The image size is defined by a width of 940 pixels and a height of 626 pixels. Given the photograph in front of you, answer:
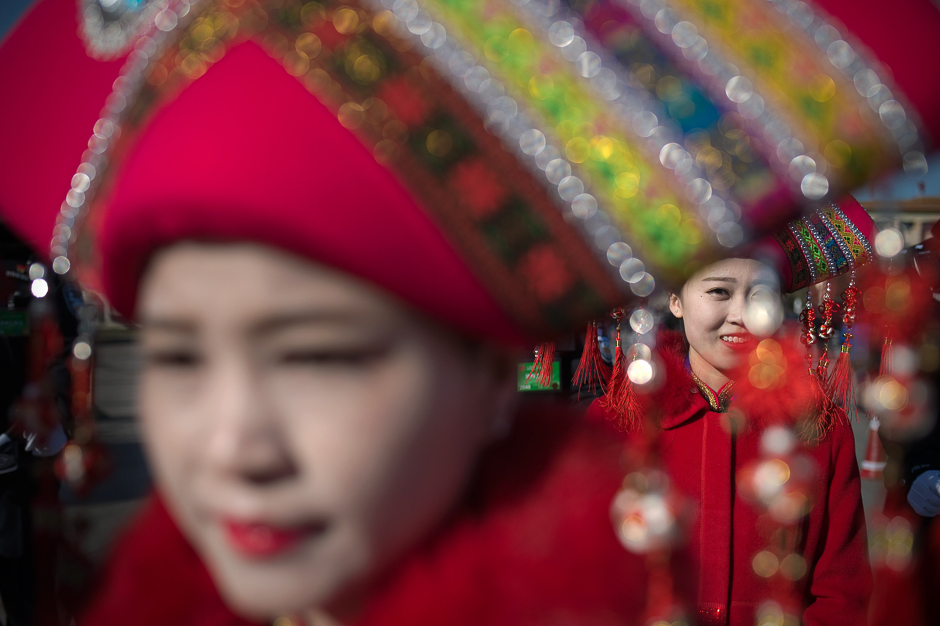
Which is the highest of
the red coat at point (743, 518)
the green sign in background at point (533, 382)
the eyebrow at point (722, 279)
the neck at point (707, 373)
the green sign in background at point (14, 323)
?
the eyebrow at point (722, 279)

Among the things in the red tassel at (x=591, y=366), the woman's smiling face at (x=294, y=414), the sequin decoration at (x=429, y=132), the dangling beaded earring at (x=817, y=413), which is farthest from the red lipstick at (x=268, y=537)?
the dangling beaded earring at (x=817, y=413)

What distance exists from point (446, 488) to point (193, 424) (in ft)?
0.69

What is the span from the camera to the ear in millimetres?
1553

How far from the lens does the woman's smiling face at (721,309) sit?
4.25 feet

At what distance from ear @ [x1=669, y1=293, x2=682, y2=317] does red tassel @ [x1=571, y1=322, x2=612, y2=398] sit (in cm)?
27

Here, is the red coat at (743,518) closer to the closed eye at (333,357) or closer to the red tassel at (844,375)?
the red tassel at (844,375)

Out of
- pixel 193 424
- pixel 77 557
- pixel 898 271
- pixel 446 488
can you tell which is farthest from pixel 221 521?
pixel 898 271

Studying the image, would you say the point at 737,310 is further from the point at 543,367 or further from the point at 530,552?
the point at 530,552

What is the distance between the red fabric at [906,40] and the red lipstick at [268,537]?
21.5 inches

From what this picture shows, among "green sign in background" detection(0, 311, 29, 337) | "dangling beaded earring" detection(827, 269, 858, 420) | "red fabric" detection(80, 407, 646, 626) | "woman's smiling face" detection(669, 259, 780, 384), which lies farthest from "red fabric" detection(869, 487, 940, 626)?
"green sign in background" detection(0, 311, 29, 337)

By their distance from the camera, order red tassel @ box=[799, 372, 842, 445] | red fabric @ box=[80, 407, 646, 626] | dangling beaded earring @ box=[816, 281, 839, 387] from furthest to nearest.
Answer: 1. dangling beaded earring @ box=[816, 281, 839, 387]
2. red tassel @ box=[799, 372, 842, 445]
3. red fabric @ box=[80, 407, 646, 626]

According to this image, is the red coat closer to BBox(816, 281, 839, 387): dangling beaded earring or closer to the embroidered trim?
the embroidered trim

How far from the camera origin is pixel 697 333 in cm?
139

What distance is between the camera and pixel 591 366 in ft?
4.44
